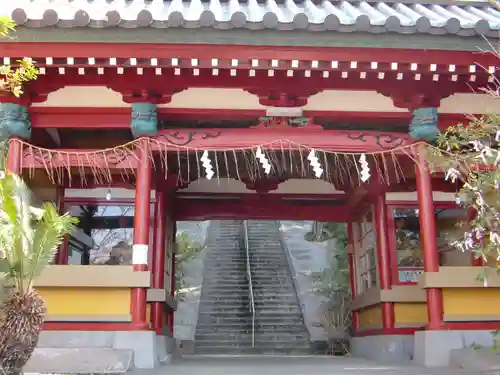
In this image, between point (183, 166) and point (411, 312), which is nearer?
point (411, 312)

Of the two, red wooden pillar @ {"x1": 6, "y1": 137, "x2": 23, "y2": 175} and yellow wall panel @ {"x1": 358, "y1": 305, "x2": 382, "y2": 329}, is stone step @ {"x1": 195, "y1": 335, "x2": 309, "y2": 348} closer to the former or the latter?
yellow wall panel @ {"x1": 358, "y1": 305, "x2": 382, "y2": 329}

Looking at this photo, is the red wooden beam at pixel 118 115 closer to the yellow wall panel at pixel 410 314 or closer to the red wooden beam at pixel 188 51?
the red wooden beam at pixel 188 51

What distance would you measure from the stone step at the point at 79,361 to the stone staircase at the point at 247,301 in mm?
6186

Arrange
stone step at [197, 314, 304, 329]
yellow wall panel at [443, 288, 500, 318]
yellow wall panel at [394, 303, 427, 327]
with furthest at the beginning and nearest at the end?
1. stone step at [197, 314, 304, 329]
2. yellow wall panel at [394, 303, 427, 327]
3. yellow wall panel at [443, 288, 500, 318]

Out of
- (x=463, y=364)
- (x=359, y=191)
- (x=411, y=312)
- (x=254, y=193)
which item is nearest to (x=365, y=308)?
(x=411, y=312)

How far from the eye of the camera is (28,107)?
7.05 meters

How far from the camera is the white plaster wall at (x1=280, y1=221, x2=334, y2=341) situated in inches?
536

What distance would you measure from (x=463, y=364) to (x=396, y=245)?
119 inches

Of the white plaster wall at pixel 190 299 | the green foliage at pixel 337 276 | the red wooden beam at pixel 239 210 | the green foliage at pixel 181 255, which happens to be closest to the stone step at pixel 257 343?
the white plaster wall at pixel 190 299

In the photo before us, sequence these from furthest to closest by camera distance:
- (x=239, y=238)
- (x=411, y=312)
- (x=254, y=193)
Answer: (x=239, y=238) → (x=254, y=193) → (x=411, y=312)

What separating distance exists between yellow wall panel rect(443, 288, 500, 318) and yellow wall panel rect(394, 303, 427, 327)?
1686 mm

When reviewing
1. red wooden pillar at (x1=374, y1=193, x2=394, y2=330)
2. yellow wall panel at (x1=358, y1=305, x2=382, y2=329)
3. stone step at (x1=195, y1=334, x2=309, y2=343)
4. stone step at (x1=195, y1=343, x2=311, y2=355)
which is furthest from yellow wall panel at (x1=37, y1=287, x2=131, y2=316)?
stone step at (x1=195, y1=334, x2=309, y2=343)

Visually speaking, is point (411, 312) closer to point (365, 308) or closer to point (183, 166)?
point (365, 308)

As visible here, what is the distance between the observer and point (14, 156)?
677 centimetres
